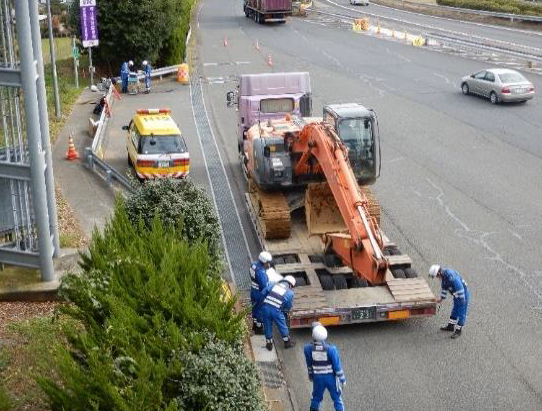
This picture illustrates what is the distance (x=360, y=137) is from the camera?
1630cm

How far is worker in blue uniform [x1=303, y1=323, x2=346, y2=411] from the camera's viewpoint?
34.8ft

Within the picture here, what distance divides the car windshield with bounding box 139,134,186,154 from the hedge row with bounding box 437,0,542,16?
44.2 metres

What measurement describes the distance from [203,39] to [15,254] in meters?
40.5

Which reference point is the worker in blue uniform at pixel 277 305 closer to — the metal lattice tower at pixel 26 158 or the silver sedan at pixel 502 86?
the metal lattice tower at pixel 26 158

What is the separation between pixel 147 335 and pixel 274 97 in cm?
1355

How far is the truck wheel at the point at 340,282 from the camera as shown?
1387 cm

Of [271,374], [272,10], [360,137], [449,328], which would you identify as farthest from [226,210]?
[272,10]

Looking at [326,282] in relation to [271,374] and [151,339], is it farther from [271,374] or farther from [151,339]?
[151,339]

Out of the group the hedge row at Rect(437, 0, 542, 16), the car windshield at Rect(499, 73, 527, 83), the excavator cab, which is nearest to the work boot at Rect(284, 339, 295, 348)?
the excavator cab

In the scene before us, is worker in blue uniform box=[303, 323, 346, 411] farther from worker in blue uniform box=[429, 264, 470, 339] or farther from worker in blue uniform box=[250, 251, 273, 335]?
worker in blue uniform box=[429, 264, 470, 339]

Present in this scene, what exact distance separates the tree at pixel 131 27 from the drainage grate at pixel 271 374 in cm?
2881

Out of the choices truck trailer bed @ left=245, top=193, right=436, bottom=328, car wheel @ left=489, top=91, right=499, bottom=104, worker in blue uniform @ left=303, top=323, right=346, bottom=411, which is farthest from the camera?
car wheel @ left=489, top=91, right=499, bottom=104

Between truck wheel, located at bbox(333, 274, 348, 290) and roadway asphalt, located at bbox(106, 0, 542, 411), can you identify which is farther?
truck wheel, located at bbox(333, 274, 348, 290)

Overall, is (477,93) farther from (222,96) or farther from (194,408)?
(194,408)
